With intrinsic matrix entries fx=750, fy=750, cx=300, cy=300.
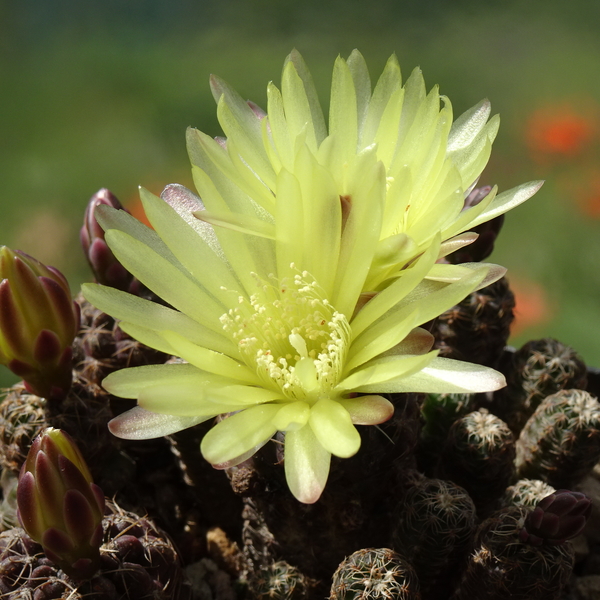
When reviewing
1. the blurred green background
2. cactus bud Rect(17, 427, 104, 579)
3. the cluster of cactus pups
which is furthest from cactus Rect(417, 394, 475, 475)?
the blurred green background

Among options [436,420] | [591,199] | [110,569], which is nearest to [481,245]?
[436,420]

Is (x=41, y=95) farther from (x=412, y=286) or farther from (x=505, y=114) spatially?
(x=412, y=286)

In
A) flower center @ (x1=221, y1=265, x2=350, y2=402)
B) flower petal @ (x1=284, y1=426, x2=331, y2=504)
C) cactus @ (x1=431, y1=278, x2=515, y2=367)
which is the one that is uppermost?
cactus @ (x1=431, y1=278, x2=515, y2=367)

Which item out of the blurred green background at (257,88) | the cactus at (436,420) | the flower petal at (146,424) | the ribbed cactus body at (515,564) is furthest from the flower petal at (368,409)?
the blurred green background at (257,88)

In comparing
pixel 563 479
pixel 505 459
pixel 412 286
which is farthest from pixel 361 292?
pixel 563 479

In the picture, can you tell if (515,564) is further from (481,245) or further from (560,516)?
(481,245)

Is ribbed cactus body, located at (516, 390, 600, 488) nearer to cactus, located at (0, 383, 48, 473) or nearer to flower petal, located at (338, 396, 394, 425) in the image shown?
flower petal, located at (338, 396, 394, 425)

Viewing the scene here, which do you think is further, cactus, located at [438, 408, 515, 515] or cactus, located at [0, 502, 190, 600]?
cactus, located at [438, 408, 515, 515]
